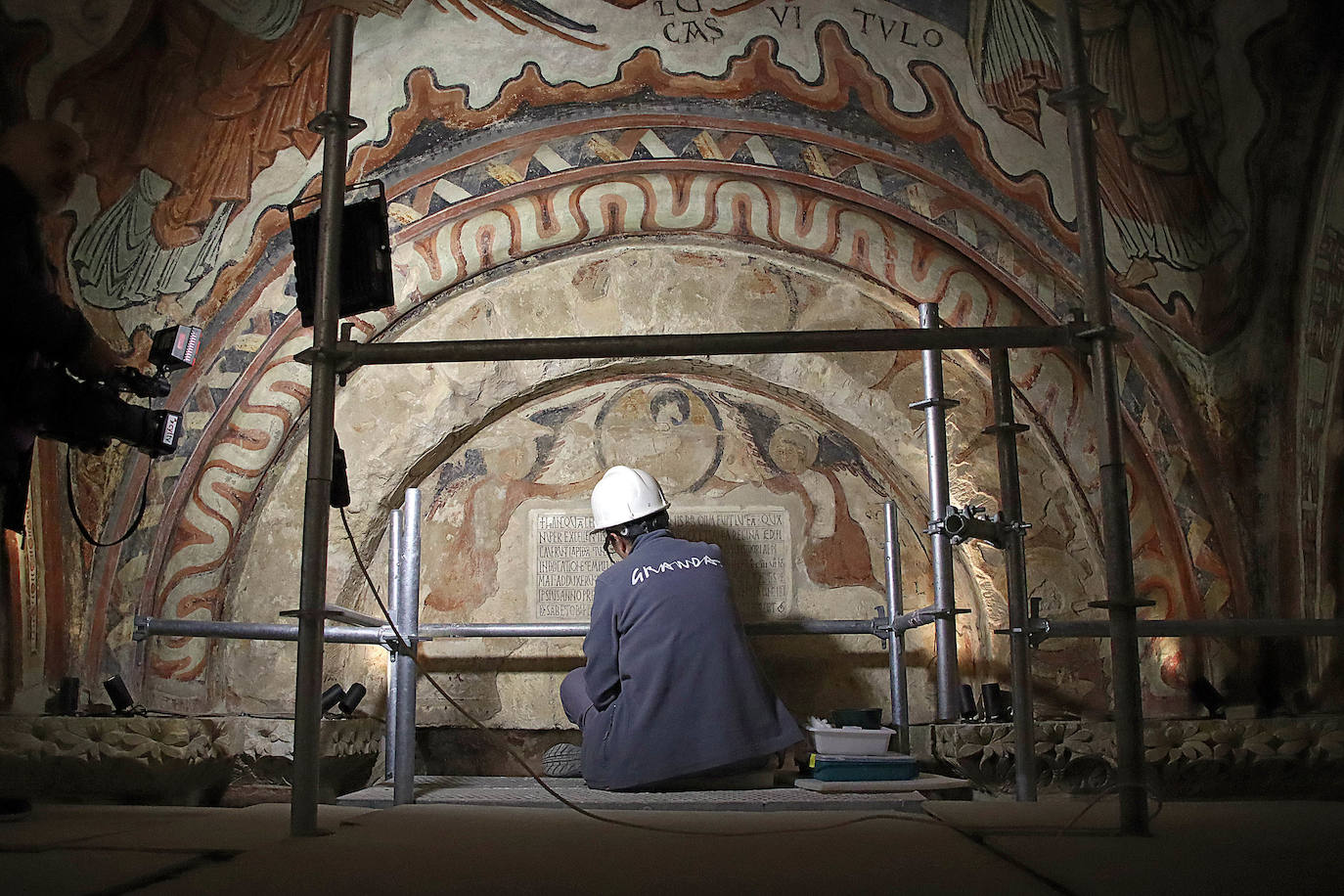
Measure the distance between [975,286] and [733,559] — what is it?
1.97 meters

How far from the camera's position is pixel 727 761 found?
14.0 ft

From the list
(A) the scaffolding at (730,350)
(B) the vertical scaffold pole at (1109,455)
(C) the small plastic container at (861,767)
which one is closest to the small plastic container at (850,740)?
(C) the small plastic container at (861,767)

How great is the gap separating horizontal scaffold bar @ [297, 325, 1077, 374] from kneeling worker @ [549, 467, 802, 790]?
80.2 inches

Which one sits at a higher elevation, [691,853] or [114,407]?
[114,407]

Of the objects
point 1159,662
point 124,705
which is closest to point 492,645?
point 124,705

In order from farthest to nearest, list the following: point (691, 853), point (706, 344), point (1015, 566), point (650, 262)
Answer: point (650, 262), point (1015, 566), point (706, 344), point (691, 853)

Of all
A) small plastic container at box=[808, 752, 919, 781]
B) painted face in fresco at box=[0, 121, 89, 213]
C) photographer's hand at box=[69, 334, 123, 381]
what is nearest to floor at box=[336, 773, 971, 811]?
small plastic container at box=[808, 752, 919, 781]

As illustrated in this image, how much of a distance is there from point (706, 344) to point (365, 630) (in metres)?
2.33

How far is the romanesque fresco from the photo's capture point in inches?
186

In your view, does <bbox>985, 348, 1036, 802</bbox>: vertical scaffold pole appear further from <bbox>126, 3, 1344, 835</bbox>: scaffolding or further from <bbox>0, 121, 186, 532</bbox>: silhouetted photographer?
<bbox>0, 121, 186, 532</bbox>: silhouetted photographer

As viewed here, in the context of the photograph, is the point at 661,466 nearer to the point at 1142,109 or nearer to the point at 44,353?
the point at 1142,109

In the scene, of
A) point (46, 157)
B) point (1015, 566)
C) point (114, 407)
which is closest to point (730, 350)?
point (1015, 566)

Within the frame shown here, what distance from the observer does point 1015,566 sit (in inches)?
144

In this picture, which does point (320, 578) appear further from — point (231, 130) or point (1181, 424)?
point (1181, 424)
